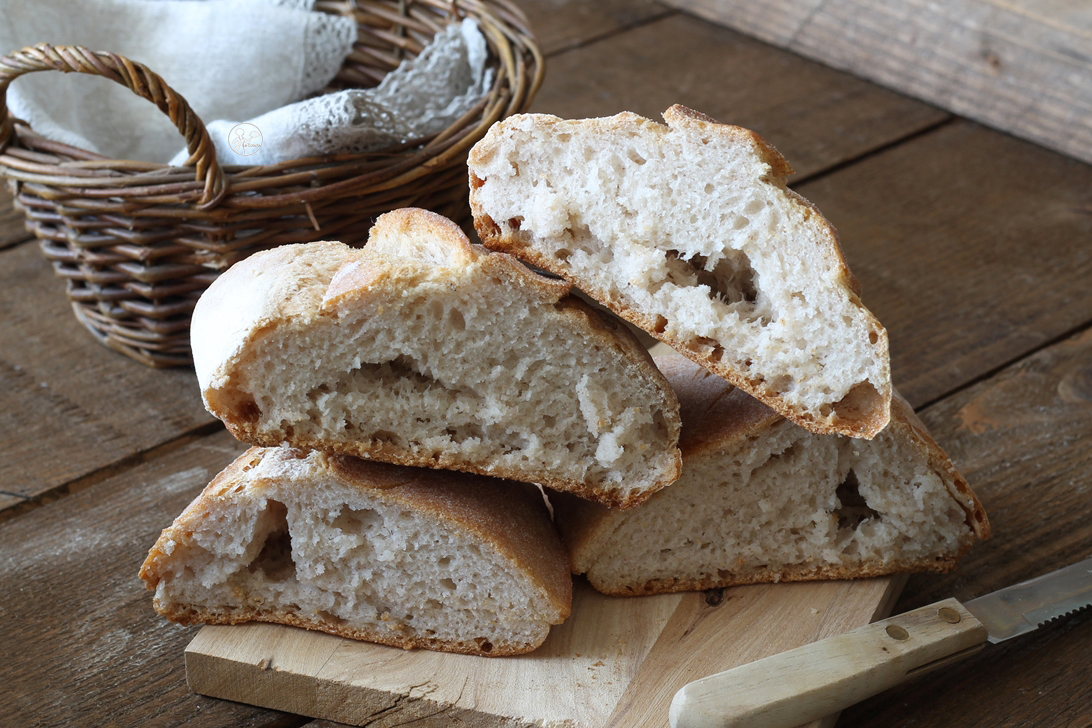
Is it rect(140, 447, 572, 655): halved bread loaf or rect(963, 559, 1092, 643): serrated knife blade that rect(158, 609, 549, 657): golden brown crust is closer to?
rect(140, 447, 572, 655): halved bread loaf

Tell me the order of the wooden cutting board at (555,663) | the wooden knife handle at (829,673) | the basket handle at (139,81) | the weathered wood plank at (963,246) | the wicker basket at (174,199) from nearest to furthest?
1. the wooden knife handle at (829,673)
2. the wooden cutting board at (555,663)
3. the basket handle at (139,81)
4. the wicker basket at (174,199)
5. the weathered wood plank at (963,246)

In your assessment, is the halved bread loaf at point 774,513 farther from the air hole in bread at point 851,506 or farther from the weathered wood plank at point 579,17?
the weathered wood plank at point 579,17

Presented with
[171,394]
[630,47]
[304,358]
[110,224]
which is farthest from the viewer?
[630,47]

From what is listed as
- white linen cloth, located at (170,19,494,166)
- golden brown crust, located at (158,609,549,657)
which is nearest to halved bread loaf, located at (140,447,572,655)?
golden brown crust, located at (158,609,549,657)

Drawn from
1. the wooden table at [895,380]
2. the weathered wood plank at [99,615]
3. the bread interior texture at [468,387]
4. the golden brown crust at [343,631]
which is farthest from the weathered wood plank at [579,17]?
the golden brown crust at [343,631]

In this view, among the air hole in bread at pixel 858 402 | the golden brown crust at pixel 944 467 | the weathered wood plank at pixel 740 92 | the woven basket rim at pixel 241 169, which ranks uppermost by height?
the air hole in bread at pixel 858 402

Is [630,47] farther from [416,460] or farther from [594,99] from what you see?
[416,460]

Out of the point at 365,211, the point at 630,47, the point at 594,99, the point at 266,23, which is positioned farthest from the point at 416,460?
the point at 630,47

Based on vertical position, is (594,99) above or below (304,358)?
below
